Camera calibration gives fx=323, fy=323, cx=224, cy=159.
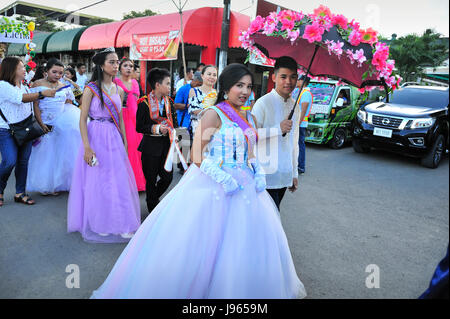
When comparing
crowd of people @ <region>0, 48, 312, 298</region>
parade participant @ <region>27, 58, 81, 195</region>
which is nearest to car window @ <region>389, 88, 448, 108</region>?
crowd of people @ <region>0, 48, 312, 298</region>

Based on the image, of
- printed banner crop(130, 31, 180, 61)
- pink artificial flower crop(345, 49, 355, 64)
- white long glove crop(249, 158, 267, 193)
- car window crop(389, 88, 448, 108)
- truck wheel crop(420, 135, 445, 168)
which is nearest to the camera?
white long glove crop(249, 158, 267, 193)

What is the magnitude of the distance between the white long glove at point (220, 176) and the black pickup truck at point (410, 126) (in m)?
6.16

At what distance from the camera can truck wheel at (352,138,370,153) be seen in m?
8.98

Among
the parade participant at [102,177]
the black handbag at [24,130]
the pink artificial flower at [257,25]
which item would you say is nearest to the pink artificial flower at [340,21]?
the pink artificial flower at [257,25]

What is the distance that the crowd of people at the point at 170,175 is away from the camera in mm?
2227

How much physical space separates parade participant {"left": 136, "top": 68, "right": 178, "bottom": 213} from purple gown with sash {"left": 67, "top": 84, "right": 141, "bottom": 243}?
0.28 m

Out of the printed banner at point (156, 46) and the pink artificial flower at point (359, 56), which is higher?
the printed banner at point (156, 46)

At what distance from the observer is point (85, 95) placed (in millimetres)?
3562

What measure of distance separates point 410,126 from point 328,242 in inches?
204

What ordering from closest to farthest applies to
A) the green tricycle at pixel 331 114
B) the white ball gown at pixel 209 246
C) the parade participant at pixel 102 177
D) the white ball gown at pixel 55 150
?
the white ball gown at pixel 209 246 < the parade participant at pixel 102 177 < the white ball gown at pixel 55 150 < the green tricycle at pixel 331 114

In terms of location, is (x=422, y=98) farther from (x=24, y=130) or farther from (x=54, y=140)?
(x=24, y=130)

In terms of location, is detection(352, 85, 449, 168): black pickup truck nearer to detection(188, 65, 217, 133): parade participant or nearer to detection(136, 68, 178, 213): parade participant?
detection(188, 65, 217, 133): parade participant

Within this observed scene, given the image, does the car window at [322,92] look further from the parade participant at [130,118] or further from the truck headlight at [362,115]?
the parade participant at [130,118]

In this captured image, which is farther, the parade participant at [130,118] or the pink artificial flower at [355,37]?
the parade participant at [130,118]
